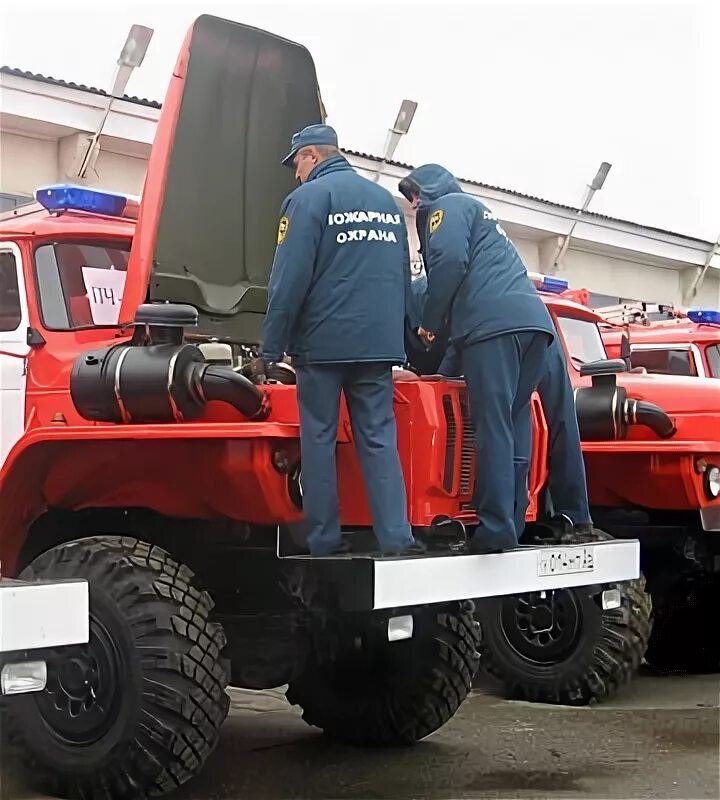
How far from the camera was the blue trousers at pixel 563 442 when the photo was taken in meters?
4.97

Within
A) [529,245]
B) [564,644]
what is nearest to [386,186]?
[529,245]

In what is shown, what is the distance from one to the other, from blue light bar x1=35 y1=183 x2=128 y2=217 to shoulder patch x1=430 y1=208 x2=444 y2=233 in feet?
5.93

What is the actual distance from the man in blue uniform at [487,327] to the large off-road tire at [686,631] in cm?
336

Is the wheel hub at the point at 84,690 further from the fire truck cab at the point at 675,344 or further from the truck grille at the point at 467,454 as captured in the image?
the fire truck cab at the point at 675,344

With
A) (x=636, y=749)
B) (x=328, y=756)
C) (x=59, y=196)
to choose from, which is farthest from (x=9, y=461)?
(x=636, y=749)

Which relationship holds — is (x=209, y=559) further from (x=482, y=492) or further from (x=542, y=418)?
(x=542, y=418)


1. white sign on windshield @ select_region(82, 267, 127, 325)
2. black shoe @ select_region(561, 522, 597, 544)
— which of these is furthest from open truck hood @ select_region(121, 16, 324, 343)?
black shoe @ select_region(561, 522, 597, 544)

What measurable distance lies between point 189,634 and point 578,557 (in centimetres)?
161

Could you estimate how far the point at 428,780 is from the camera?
4.80 m

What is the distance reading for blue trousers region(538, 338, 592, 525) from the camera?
196 inches

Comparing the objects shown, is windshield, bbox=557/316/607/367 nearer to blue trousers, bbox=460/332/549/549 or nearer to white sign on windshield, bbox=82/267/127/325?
blue trousers, bbox=460/332/549/549

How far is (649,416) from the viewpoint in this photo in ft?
20.5

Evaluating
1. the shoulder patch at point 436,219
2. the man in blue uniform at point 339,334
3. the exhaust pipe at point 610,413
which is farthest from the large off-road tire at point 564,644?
the shoulder patch at point 436,219

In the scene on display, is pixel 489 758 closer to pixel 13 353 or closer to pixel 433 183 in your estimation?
pixel 433 183
